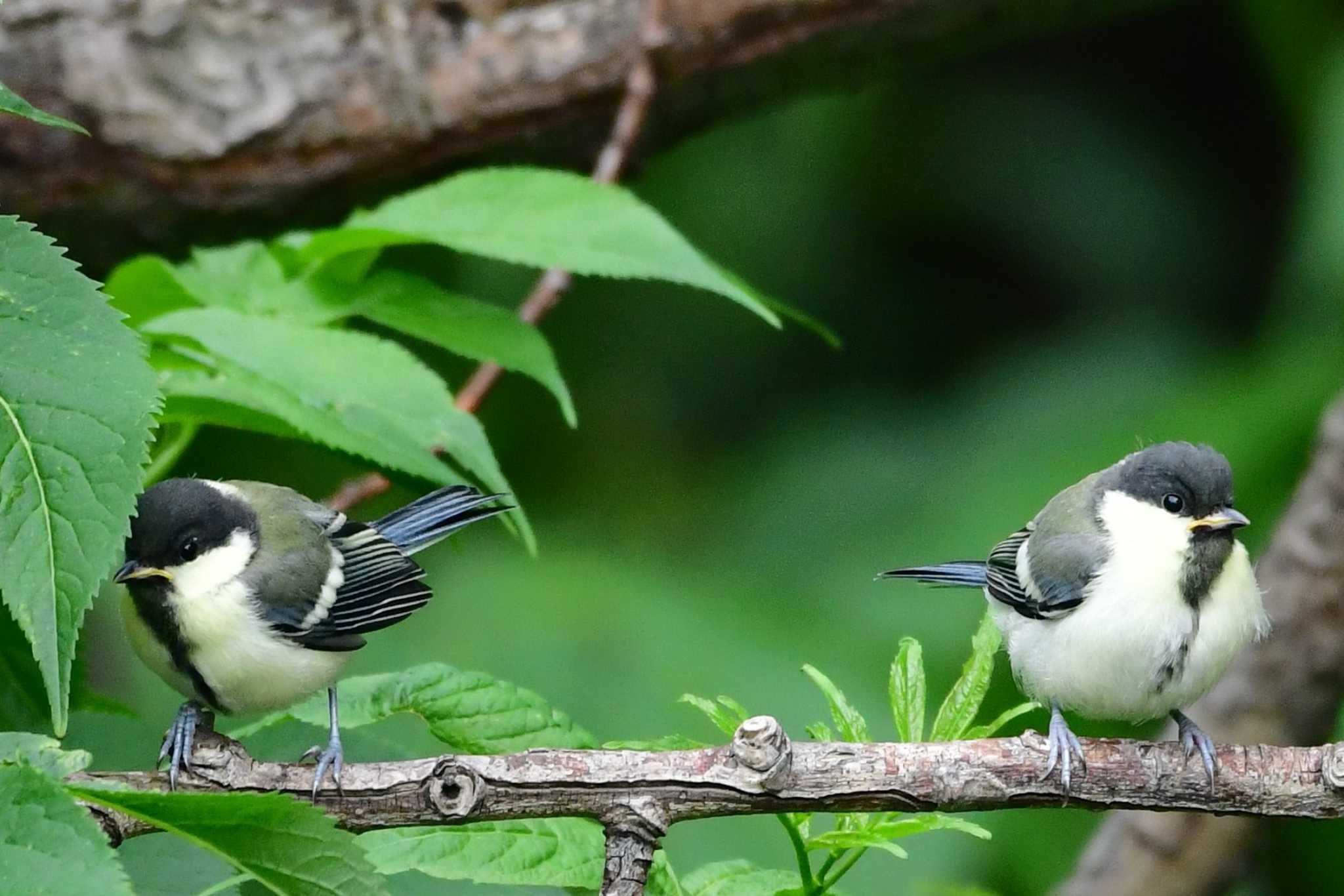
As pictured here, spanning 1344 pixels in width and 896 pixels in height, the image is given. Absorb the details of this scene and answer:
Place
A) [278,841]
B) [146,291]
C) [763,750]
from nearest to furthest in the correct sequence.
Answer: [278,841]
[763,750]
[146,291]

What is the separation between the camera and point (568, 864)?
200cm

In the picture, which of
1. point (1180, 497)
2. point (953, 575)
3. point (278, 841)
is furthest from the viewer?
point (953, 575)

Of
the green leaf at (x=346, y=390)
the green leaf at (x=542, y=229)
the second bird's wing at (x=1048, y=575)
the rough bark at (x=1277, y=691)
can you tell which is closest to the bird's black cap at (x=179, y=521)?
the green leaf at (x=346, y=390)

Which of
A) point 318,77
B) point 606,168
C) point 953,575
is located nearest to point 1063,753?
point 953,575

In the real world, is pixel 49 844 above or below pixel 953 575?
below

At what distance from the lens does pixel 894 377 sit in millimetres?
6055

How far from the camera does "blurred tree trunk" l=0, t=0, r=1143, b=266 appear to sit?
3.50m

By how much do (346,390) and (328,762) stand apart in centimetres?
68

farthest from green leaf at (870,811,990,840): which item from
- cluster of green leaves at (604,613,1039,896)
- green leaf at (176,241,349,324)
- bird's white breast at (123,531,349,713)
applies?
green leaf at (176,241,349,324)

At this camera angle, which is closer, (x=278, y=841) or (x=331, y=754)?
(x=278, y=841)

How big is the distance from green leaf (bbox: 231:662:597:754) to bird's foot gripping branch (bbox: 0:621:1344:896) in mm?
170

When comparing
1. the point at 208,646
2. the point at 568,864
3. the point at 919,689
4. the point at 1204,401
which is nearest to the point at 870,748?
the point at 919,689

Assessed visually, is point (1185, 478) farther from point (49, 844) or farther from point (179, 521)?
point (49, 844)

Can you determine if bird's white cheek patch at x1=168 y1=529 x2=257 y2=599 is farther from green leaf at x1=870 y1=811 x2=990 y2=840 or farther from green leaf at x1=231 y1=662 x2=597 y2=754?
green leaf at x1=870 y1=811 x2=990 y2=840
